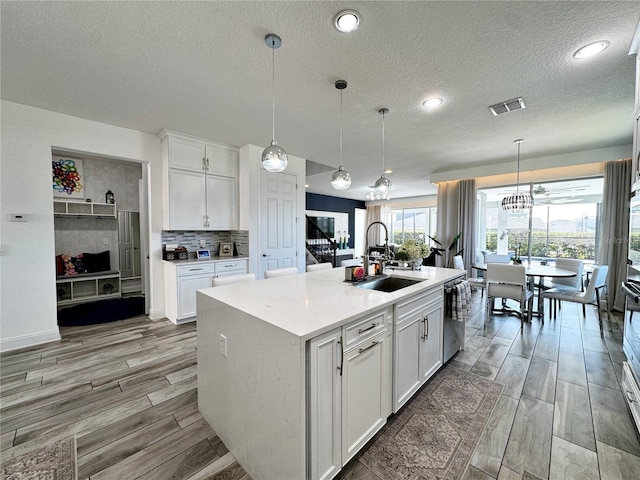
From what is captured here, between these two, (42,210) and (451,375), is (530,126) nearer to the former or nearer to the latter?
(451,375)

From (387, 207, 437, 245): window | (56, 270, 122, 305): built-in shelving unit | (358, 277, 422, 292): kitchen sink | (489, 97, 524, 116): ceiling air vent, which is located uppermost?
(489, 97, 524, 116): ceiling air vent

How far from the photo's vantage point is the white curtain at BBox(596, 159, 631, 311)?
4188mm

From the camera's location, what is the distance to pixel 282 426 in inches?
47.1

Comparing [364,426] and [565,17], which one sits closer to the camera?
[364,426]

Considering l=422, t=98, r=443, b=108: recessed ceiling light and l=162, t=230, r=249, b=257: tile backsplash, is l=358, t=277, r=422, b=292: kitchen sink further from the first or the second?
l=162, t=230, r=249, b=257: tile backsplash

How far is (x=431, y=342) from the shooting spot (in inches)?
86.0

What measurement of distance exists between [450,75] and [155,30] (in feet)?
7.79

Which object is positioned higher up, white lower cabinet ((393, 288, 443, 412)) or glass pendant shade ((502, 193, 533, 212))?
glass pendant shade ((502, 193, 533, 212))

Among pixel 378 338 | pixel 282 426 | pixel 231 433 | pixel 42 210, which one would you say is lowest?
pixel 231 433

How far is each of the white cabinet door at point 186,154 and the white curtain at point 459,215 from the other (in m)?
5.44

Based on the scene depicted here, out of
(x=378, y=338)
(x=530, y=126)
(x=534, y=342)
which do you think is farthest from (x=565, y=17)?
(x=534, y=342)

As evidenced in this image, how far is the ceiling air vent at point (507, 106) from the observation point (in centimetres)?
271

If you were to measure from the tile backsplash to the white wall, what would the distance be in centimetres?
132

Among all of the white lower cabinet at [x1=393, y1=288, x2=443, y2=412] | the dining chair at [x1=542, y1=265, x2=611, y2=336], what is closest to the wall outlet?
the white lower cabinet at [x1=393, y1=288, x2=443, y2=412]
